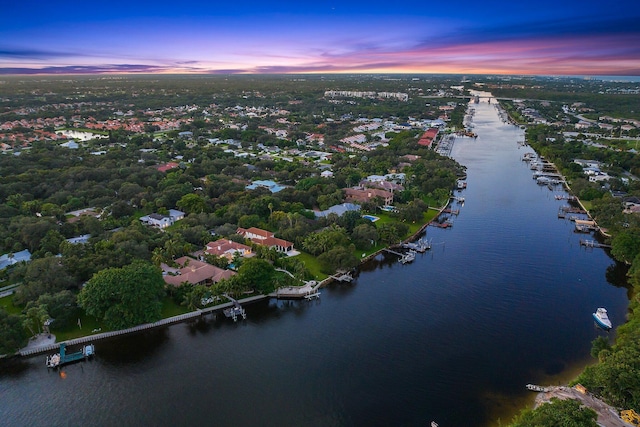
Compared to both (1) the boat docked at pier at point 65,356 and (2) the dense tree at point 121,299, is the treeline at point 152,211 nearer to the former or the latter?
(2) the dense tree at point 121,299

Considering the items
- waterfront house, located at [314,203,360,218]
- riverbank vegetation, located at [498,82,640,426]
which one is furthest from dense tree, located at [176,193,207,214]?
riverbank vegetation, located at [498,82,640,426]

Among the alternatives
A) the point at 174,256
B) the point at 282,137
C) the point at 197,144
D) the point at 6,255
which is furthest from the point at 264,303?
the point at 282,137

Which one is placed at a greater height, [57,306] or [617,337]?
[57,306]

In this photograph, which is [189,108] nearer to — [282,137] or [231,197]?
[282,137]

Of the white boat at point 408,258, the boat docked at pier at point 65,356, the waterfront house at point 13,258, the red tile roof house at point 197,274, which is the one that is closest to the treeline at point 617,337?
the white boat at point 408,258

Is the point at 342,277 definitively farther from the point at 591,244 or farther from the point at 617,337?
the point at 591,244

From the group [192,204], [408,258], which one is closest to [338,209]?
[408,258]
